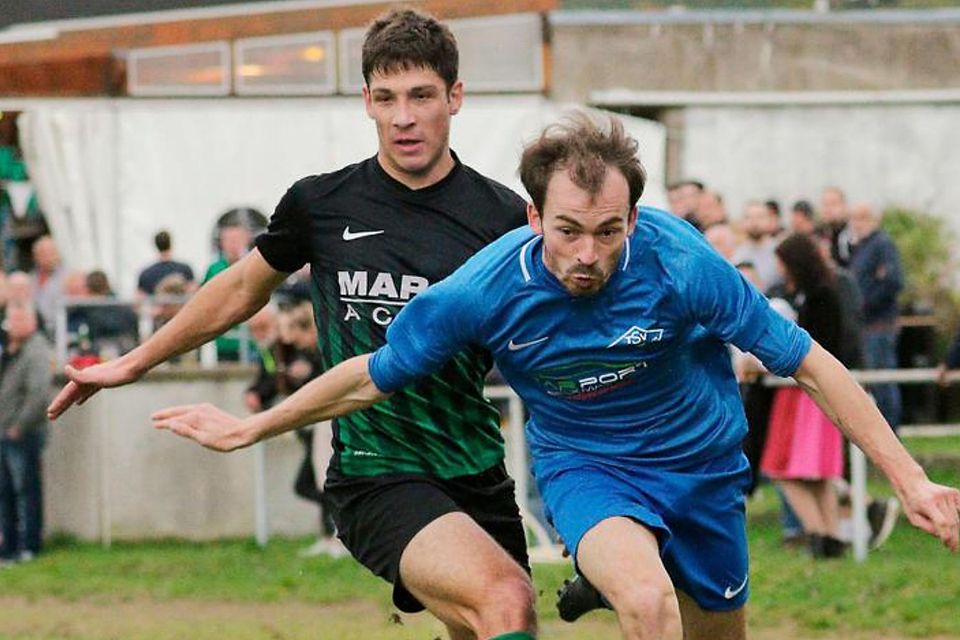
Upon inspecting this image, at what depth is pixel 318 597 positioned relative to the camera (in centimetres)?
1210

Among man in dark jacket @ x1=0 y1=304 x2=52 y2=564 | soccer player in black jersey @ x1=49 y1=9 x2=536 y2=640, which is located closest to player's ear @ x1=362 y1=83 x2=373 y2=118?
soccer player in black jersey @ x1=49 y1=9 x2=536 y2=640

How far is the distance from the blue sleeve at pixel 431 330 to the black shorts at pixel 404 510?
0.49 m

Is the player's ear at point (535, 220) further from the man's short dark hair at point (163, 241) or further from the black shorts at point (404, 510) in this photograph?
the man's short dark hair at point (163, 241)

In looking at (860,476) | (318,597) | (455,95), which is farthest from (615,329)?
(860,476)

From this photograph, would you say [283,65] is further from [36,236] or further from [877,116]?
[877,116]

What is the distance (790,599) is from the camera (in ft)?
36.9

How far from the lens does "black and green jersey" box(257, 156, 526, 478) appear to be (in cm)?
667

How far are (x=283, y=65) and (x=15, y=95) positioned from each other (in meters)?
2.36

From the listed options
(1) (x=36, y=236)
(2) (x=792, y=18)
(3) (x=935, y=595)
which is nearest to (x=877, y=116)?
(2) (x=792, y=18)

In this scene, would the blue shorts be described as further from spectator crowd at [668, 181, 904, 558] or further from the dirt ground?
spectator crowd at [668, 181, 904, 558]

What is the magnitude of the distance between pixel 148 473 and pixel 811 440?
5.25 m

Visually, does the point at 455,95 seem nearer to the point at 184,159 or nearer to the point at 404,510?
the point at 404,510

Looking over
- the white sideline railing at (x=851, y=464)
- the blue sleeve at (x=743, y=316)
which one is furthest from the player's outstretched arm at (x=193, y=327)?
the white sideline railing at (x=851, y=464)

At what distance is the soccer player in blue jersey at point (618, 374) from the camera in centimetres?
594
